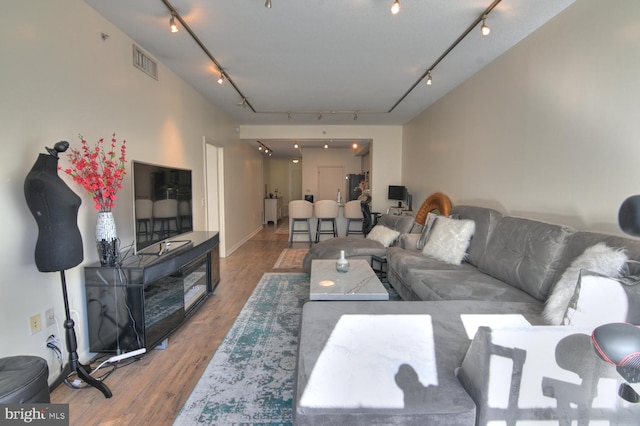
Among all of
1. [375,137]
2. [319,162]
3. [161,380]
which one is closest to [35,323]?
[161,380]

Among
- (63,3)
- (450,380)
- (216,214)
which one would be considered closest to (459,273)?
(450,380)

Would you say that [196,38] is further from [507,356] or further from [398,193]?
[398,193]

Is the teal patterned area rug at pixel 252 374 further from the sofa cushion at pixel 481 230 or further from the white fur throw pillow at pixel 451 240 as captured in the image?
the sofa cushion at pixel 481 230

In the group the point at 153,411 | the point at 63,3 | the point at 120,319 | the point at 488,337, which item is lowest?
the point at 153,411

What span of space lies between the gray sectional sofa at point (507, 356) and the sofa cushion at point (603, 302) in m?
0.01

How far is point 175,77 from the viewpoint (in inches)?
144

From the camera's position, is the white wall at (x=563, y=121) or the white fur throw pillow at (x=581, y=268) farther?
the white wall at (x=563, y=121)

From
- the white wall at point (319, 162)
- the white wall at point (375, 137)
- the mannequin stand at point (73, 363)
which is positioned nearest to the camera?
the mannequin stand at point (73, 363)

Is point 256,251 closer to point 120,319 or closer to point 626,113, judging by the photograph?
point 120,319

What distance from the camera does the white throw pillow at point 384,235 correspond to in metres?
4.26

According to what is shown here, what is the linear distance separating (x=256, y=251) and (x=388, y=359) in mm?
4893

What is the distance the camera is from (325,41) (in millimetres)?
2861

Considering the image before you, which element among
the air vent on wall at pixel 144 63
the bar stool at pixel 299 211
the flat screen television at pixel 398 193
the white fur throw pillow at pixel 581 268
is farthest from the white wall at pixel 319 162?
the white fur throw pillow at pixel 581 268

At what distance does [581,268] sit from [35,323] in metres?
3.23
